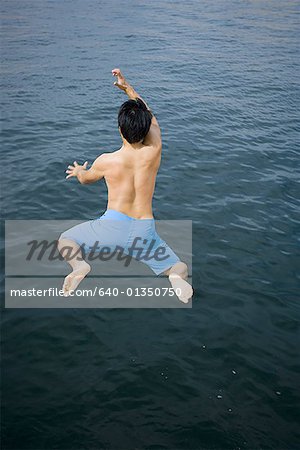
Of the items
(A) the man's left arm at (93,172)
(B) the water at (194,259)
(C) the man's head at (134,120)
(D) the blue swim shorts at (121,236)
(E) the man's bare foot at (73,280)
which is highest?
(C) the man's head at (134,120)

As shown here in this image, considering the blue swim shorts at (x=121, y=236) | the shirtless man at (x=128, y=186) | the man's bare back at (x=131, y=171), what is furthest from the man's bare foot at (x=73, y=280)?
the man's bare back at (x=131, y=171)

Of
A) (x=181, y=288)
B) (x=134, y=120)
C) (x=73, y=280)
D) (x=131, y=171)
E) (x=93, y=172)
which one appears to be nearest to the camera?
(x=134, y=120)

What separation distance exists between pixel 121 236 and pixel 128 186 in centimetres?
66

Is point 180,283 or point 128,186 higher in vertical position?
point 128,186

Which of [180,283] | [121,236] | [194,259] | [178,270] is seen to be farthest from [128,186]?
[194,259]

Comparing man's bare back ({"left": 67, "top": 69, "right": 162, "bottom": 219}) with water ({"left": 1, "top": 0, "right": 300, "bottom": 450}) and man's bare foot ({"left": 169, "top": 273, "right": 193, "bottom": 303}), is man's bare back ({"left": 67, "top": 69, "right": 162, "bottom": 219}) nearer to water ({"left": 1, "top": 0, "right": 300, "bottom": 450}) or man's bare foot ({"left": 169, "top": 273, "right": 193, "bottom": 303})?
man's bare foot ({"left": 169, "top": 273, "right": 193, "bottom": 303})

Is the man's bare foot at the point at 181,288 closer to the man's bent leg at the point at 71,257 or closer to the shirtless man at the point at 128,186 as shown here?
the shirtless man at the point at 128,186

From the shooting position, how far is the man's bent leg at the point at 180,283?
5.97 m

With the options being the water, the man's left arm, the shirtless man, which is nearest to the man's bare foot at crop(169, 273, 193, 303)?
the shirtless man

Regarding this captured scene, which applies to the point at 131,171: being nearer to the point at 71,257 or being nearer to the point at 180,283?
the point at 71,257

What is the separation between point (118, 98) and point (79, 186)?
22.0 ft

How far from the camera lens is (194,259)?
27.3 feet

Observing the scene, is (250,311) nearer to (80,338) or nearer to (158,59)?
(80,338)

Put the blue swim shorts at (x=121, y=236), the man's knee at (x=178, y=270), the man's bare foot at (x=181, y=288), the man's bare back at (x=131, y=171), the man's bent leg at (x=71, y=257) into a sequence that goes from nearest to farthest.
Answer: the man's bare back at (x=131, y=171), the blue swim shorts at (x=121, y=236), the man's bent leg at (x=71, y=257), the man's bare foot at (x=181, y=288), the man's knee at (x=178, y=270)
